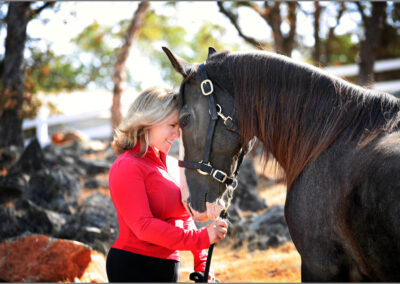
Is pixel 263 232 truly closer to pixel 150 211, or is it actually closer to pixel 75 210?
pixel 75 210

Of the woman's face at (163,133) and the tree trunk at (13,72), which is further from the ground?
the woman's face at (163,133)

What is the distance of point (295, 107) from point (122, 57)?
10789 millimetres

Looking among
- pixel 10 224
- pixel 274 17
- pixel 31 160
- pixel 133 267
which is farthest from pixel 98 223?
pixel 274 17

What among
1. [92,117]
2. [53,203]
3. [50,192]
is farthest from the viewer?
[92,117]

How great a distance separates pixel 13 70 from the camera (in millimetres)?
11172

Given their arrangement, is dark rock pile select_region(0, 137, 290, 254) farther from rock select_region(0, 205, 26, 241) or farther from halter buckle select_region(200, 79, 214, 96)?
halter buckle select_region(200, 79, 214, 96)

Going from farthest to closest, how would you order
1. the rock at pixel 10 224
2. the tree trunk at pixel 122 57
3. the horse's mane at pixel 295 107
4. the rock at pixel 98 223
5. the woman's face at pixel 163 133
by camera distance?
1. the tree trunk at pixel 122 57
2. the rock at pixel 98 223
3. the rock at pixel 10 224
4. the woman's face at pixel 163 133
5. the horse's mane at pixel 295 107

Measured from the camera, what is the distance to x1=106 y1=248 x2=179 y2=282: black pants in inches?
106

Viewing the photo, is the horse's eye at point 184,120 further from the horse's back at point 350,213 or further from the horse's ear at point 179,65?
the horse's back at point 350,213

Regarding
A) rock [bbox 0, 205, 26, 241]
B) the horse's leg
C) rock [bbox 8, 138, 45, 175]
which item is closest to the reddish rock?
rock [bbox 0, 205, 26, 241]

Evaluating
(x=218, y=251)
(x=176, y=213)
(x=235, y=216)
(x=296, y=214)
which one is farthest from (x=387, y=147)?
(x=235, y=216)

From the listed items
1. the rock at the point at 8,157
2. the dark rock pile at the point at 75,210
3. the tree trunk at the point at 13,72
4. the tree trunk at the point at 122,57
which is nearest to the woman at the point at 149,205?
the dark rock pile at the point at 75,210

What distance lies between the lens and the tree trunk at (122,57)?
12547mm

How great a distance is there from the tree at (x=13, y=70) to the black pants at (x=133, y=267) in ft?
30.5
